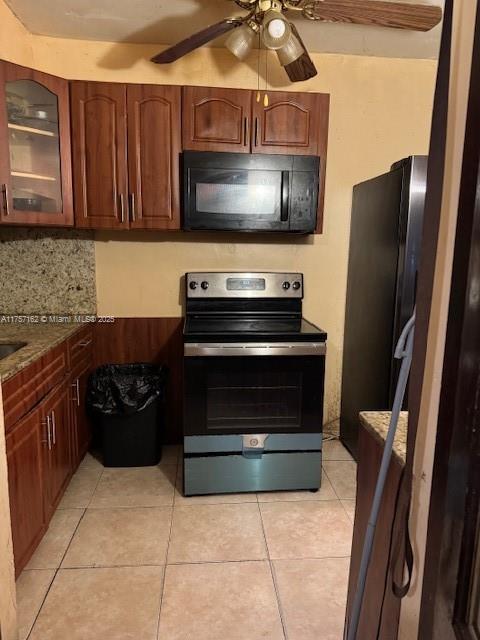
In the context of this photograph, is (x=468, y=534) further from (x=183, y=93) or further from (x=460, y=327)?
(x=183, y=93)

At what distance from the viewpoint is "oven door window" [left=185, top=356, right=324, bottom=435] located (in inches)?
84.0

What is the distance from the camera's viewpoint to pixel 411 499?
736mm

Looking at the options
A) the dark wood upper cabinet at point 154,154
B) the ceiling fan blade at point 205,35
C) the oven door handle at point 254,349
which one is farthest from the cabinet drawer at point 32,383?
the ceiling fan blade at point 205,35

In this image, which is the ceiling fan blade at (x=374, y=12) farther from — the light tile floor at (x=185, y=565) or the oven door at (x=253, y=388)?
the light tile floor at (x=185, y=565)

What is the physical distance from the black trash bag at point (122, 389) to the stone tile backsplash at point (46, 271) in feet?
1.52

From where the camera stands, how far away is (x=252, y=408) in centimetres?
221

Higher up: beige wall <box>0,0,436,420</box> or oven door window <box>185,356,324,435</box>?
beige wall <box>0,0,436,420</box>

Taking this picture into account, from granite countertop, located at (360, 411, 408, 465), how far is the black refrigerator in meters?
1.14

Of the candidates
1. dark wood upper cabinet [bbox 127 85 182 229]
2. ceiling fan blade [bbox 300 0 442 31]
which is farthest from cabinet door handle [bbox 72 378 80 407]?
ceiling fan blade [bbox 300 0 442 31]

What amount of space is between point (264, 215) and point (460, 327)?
6.34 ft

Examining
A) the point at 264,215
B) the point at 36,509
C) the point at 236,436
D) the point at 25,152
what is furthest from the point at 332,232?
the point at 36,509

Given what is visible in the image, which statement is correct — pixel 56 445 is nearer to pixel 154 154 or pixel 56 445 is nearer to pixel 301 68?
pixel 154 154

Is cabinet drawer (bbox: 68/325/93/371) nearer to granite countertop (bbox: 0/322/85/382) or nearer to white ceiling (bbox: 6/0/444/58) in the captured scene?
granite countertop (bbox: 0/322/85/382)

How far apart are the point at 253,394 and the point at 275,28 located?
1.63 m
